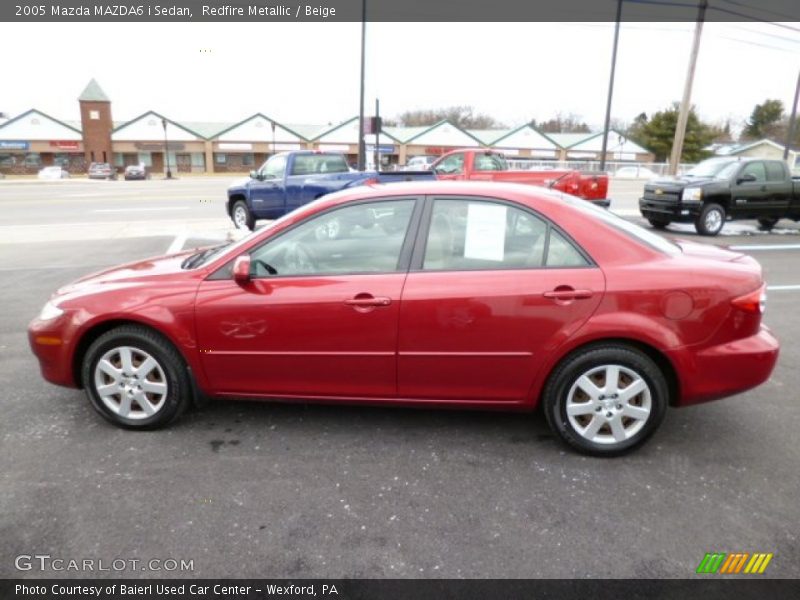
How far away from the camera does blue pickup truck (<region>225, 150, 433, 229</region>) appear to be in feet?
40.4

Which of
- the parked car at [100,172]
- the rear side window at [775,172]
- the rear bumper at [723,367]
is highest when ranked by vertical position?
the rear side window at [775,172]

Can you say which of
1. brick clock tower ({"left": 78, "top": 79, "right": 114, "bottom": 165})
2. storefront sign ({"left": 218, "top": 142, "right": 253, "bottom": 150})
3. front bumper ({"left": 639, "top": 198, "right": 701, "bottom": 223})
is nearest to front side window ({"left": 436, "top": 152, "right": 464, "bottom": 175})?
front bumper ({"left": 639, "top": 198, "right": 701, "bottom": 223})

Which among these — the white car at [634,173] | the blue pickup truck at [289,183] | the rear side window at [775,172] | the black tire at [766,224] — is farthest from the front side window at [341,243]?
the white car at [634,173]

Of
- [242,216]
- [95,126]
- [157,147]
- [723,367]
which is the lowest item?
[242,216]

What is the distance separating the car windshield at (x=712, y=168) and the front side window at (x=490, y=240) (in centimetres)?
1223

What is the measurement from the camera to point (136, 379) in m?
3.48

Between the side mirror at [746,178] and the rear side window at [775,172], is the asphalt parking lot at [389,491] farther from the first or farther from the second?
the rear side window at [775,172]

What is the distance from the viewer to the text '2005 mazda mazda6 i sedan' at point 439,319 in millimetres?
3109

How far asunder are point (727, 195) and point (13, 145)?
65.4 m

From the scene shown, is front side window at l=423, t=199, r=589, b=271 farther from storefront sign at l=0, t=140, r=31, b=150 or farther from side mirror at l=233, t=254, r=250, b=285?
storefront sign at l=0, t=140, r=31, b=150

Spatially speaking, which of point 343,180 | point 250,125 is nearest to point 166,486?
point 343,180

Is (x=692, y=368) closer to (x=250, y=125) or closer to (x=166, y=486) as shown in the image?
(x=166, y=486)

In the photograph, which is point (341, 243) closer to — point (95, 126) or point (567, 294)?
point (567, 294)

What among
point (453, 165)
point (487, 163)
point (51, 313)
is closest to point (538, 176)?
point (487, 163)
